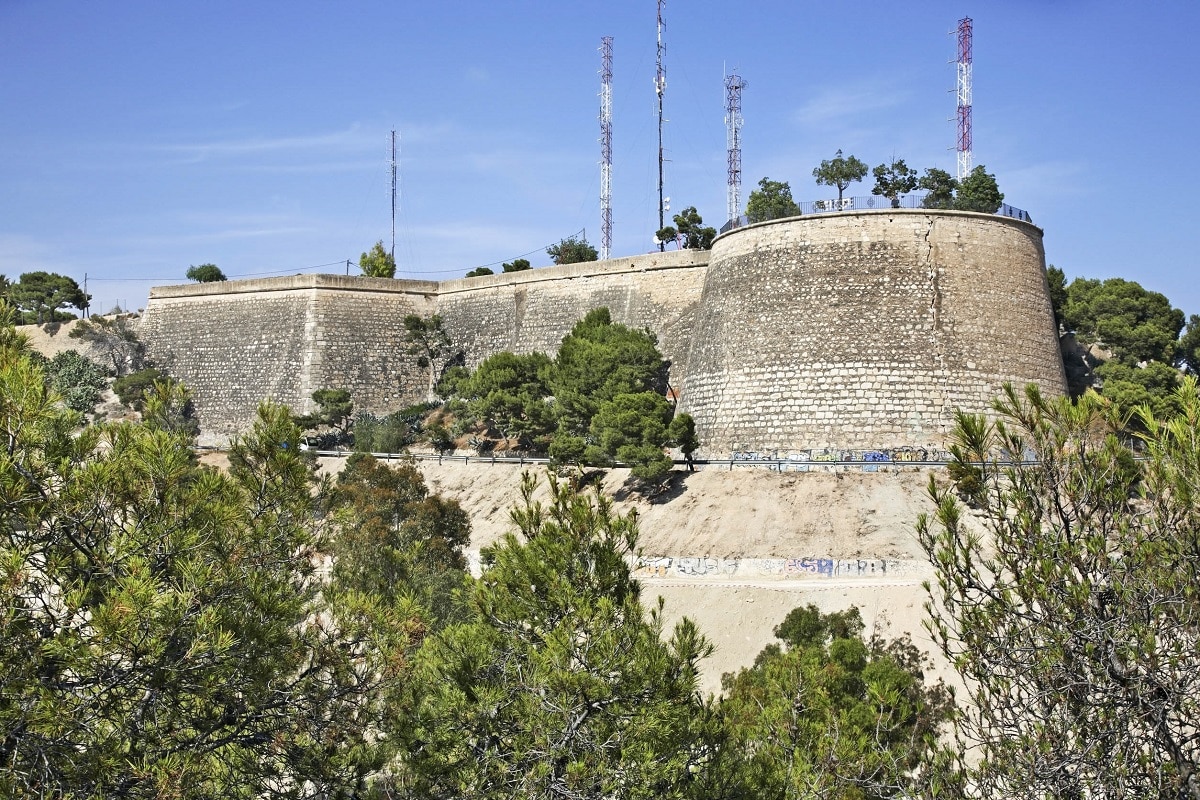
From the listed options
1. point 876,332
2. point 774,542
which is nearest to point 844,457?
point 876,332

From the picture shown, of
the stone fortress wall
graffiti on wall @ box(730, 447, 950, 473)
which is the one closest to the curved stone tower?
the stone fortress wall

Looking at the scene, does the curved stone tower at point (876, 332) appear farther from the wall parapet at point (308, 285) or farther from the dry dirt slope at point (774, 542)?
the wall parapet at point (308, 285)

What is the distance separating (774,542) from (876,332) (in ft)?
19.8

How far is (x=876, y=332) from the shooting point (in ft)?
93.4

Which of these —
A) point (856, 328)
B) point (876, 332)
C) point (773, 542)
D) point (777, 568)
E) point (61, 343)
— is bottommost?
point (777, 568)

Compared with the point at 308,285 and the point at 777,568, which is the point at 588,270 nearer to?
the point at 308,285

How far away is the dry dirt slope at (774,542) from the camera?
74.9 ft

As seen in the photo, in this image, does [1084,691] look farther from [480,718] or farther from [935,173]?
[935,173]

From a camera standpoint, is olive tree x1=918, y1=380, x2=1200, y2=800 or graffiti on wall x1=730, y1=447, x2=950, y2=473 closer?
olive tree x1=918, y1=380, x2=1200, y2=800

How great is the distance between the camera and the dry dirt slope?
22.8 meters

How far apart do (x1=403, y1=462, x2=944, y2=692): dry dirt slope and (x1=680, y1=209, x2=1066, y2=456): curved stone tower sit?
5.55 feet

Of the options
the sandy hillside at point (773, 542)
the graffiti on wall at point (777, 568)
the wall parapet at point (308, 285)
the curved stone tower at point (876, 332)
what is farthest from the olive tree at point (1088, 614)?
the wall parapet at point (308, 285)

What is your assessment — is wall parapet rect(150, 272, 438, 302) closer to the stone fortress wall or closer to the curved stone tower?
the stone fortress wall

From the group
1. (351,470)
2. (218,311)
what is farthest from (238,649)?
(218,311)
